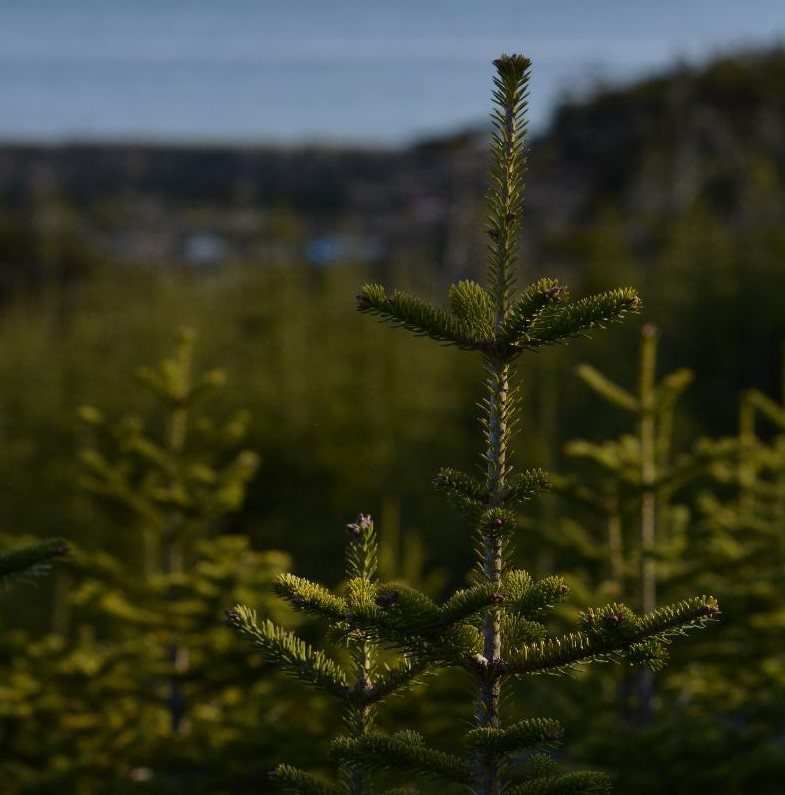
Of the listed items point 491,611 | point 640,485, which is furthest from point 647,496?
point 491,611

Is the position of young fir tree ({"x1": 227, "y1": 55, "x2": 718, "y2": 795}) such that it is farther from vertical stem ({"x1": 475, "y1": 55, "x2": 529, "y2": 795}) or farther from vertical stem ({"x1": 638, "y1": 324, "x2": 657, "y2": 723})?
vertical stem ({"x1": 638, "y1": 324, "x2": 657, "y2": 723})

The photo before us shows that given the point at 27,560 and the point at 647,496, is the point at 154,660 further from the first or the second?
the point at 27,560

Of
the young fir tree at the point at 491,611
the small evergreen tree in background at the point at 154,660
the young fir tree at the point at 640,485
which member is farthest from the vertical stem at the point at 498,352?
the small evergreen tree in background at the point at 154,660

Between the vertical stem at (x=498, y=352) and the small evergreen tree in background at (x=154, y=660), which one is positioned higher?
the vertical stem at (x=498, y=352)

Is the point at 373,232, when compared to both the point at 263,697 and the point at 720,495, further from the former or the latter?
the point at 263,697

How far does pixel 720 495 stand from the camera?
75.3 feet

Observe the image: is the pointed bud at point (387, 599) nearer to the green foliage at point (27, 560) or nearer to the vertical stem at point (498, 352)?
the vertical stem at point (498, 352)

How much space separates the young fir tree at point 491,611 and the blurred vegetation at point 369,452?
1.58m

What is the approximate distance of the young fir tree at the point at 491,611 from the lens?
2758 mm

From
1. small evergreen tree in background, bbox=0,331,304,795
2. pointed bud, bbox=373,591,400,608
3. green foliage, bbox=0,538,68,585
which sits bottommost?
small evergreen tree in background, bbox=0,331,304,795

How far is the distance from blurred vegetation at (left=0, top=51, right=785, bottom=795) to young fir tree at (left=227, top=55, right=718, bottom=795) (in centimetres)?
158

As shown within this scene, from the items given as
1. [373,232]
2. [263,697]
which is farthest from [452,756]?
[373,232]

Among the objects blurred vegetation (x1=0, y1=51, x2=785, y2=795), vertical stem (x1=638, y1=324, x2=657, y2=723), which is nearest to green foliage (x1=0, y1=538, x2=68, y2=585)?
blurred vegetation (x1=0, y1=51, x2=785, y2=795)

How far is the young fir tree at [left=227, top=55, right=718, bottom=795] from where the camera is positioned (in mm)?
2758
